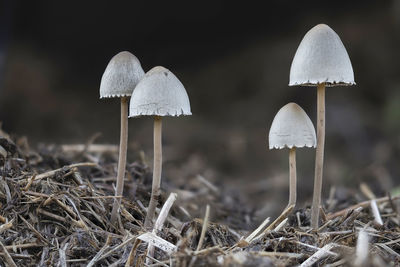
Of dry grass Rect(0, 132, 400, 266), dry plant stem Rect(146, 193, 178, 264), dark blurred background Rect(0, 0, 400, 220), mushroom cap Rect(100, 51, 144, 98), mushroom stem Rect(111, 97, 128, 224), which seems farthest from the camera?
dark blurred background Rect(0, 0, 400, 220)

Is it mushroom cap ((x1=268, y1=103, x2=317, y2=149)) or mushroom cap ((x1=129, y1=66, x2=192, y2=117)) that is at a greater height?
mushroom cap ((x1=129, y1=66, x2=192, y2=117))

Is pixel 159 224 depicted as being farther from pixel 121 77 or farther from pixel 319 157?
pixel 319 157

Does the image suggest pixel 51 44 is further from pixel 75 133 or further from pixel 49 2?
pixel 75 133

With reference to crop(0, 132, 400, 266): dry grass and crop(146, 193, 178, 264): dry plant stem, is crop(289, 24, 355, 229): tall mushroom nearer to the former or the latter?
crop(0, 132, 400, 266): dry grass

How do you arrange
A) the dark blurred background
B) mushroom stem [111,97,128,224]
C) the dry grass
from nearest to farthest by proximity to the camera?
the dry grass, mushroom stem [111,97,128,224], the dark blurred background

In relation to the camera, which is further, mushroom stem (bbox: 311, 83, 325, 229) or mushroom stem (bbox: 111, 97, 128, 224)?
mushroom stem (bbox: 111, 97, 128, 224)

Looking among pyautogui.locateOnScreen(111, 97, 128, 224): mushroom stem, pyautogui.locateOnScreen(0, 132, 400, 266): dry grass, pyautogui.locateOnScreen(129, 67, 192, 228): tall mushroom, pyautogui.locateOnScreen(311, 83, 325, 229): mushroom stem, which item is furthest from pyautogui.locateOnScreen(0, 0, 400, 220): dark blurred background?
pyautogui.locateOnScreen(129, 67, 192, 228): tall mushroom

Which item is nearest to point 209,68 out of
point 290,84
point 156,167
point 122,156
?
point 122,156

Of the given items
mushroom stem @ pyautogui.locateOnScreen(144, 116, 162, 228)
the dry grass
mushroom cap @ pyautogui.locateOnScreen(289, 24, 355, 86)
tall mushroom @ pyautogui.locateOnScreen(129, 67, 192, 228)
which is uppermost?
mushroom cap @ pyautogui.locateOnScreen(289, 24, 355, 86)
